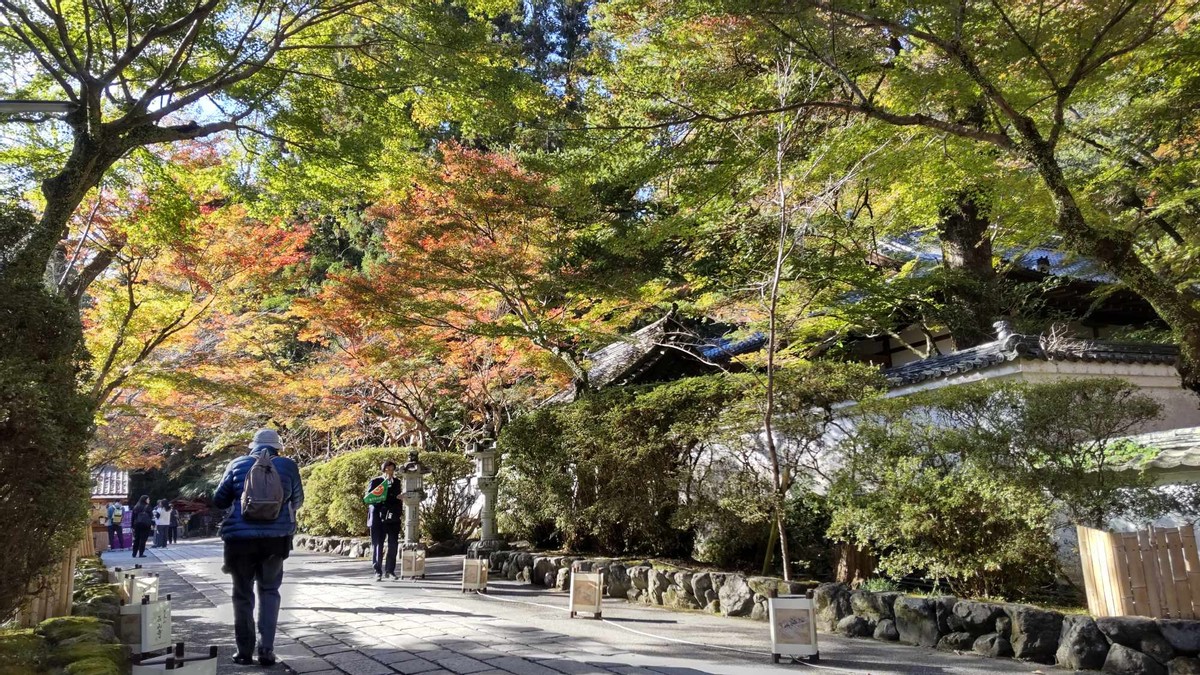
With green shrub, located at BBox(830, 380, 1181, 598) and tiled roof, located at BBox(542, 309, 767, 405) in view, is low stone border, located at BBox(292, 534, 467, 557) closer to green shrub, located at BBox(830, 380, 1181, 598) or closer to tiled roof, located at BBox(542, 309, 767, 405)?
tiled roof, located at BBox(542, 309, 767, 405)

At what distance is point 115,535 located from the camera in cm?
2664

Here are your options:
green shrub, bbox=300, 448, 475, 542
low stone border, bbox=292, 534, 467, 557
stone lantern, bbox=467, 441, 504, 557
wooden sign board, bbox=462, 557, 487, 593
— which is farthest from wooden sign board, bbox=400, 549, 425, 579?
low stone border, bbox=292, 534, 467, 557

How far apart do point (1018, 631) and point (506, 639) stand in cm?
418

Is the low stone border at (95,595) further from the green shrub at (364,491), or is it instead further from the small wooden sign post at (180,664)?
the green shrub at (364,491)

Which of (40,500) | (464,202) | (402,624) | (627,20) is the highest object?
(627,20)

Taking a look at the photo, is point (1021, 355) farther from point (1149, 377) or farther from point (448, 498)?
point (448, 498)

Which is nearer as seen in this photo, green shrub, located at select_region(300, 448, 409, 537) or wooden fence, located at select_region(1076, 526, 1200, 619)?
wooden fence, located at select_region(1076, 526, 1200, 619)

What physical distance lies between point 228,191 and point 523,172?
4180 mm

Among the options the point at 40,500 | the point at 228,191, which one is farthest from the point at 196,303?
the point at 40,500

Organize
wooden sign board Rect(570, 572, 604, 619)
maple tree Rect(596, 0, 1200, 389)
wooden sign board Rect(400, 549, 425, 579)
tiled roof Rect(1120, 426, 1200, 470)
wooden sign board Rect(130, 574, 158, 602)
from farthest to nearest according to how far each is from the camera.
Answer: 1. wooden sign board Rect(400, 549, 425, 579)
2. wooden sign board Rect(570, 572, 604, 619)
3. tiled roof Rect(1120, 426, 1200, 470)
4. wooden sign board Rect(130, 574, 158, 602)
5. maple tree Rect(596, 0, 1200, 389)

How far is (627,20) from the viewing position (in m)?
9.36

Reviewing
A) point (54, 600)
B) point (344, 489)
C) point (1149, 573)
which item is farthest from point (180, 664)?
point (344, 489)

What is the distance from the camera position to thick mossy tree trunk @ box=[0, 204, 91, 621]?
412cm

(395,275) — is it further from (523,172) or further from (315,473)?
(315,473)
